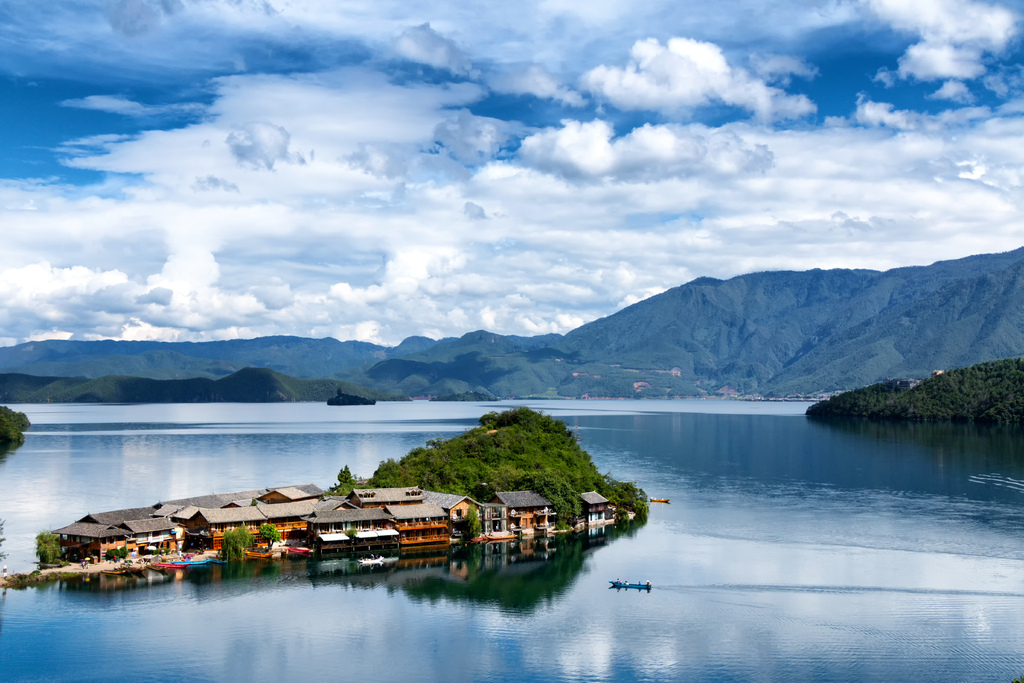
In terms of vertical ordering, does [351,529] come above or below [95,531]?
below

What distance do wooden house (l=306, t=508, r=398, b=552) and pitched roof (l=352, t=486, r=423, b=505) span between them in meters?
1.90

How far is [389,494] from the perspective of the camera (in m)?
63.6

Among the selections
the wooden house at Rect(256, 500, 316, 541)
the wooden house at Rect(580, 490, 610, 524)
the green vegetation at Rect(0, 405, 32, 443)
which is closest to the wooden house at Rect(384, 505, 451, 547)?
the wooden house at Rect(256, 500, 316, 541)

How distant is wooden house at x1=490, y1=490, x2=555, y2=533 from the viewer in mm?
65312

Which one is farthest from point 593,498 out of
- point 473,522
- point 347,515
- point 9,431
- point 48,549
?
point 9,431

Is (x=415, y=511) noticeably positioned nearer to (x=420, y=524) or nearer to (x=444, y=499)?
(x=420, y=524)

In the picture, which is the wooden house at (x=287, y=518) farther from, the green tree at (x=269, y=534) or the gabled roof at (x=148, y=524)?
the gabled roof at (x=148, y=524)

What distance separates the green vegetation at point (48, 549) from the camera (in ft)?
173

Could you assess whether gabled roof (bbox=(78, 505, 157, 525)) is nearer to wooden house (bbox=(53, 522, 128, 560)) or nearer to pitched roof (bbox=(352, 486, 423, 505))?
wooden house (bbox=(53, 522, 128, 560))

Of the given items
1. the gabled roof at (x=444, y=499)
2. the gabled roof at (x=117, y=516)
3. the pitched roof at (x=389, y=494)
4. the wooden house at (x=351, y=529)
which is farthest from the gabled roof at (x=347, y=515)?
the gabled roof at (x=117, y=516)

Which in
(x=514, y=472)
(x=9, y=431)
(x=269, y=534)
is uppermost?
(x=9, y=431)

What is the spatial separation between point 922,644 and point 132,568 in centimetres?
4292

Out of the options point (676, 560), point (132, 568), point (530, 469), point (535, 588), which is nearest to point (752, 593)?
point (676, 560)

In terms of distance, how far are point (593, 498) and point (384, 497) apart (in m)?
16.7
